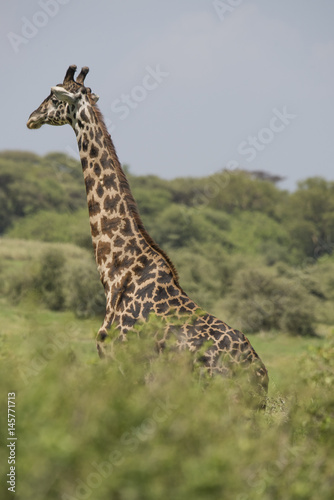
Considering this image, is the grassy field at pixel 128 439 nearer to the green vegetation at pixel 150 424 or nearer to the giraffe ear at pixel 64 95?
the green vegetation at pixel 150 424

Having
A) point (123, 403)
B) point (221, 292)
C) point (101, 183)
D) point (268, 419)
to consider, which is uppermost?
→ point (101, 183)

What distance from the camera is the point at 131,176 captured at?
7256 cm

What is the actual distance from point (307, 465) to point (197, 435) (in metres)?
0.66

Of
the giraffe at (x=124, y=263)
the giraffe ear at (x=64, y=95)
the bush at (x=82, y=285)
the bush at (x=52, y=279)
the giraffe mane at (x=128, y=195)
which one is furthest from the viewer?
the bush at (x=52, y=279)

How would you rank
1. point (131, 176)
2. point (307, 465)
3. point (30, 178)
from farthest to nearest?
point (131, 176) → point (30, 178) → point (307, 465)

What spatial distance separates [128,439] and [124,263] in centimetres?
312

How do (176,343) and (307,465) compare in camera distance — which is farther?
(176,343)

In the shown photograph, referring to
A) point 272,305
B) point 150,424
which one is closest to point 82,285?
point 272,305

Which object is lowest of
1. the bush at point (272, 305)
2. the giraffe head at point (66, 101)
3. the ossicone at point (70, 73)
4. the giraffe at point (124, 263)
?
the bush at point (272, 305)

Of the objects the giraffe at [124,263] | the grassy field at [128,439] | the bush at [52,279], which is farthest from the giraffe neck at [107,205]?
the bush at [52,279]

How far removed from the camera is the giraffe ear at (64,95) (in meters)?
6.68

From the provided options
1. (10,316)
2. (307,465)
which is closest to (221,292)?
(10,316)

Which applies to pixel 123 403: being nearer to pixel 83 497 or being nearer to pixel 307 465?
pixel 83 497

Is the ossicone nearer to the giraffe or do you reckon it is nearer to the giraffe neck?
the giraffe
